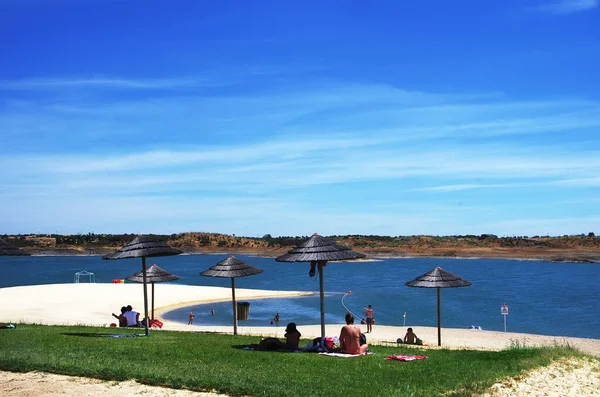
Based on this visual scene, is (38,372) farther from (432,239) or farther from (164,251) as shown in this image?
(432,239)

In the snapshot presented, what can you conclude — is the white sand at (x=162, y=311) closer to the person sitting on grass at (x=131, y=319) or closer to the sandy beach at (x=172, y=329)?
the sandy beach at (x=172, y=329)

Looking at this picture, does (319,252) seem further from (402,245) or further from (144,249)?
(402,245)

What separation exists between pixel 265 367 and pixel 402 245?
6172 inches

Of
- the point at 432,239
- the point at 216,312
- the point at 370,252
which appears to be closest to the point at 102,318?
the point at 216,312

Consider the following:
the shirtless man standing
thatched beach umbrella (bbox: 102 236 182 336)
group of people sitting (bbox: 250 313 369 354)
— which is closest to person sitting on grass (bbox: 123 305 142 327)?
thatched beach umbrella (bbox: 102 236 182 336)

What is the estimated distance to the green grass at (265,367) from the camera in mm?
9195

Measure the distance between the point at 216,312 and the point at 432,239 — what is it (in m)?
135

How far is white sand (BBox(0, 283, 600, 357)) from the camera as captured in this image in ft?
88.8

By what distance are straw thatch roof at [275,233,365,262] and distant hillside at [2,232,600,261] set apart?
110986 mm

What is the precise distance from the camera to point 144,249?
1608 centimetres

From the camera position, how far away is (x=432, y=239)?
17025 cm

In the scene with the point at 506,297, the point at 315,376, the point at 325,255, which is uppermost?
the point at 325,255

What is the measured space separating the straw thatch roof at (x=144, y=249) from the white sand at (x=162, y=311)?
839 cm

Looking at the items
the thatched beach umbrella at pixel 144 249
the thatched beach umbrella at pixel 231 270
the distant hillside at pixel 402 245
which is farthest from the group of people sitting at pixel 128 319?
the distant hillside at pixel 402 245
